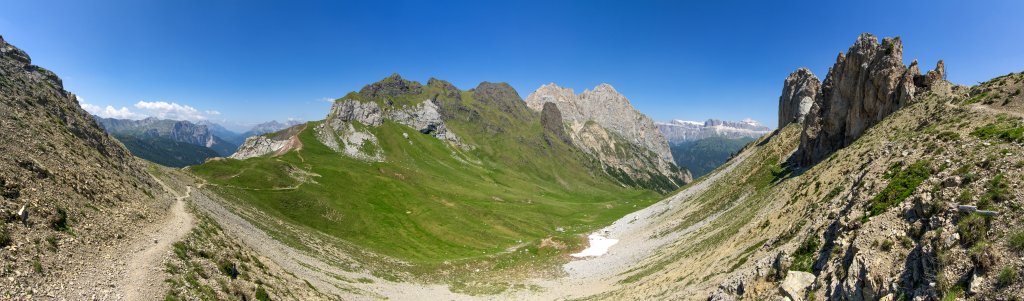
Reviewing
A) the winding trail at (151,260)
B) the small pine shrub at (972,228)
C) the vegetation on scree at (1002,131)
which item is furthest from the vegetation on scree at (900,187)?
the winding trail at (151,260)

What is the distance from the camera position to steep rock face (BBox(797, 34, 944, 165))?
244 feet

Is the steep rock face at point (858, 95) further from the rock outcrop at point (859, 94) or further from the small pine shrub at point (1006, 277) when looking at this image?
the small pine shrub at point (1006, 277)

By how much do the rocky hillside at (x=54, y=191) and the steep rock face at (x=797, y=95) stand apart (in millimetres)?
166839

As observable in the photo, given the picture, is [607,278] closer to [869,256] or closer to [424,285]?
[424,285]

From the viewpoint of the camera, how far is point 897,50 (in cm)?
7812

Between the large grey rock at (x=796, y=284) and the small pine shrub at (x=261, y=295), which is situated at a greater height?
the large grey rock at (x=796, y=284)

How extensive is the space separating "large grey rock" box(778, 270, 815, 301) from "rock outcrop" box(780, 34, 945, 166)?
60.3 meters

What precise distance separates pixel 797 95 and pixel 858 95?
9978 cm

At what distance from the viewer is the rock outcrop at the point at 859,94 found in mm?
73938

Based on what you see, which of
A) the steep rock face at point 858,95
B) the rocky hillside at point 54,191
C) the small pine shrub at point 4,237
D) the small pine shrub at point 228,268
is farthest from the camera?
the steep rock face at point 858,95

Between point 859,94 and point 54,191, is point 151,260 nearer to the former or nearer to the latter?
point 54,191

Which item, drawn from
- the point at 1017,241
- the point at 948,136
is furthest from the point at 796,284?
the point at 948,136

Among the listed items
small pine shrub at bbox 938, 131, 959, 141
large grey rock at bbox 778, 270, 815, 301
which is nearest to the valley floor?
large grey rock at bbox 778, 270, 815, 301

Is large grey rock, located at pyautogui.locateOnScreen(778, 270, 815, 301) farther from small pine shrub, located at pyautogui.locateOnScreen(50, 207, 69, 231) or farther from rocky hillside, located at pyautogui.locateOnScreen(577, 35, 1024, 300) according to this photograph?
small pine shrub, located at pyautogui.locateOnScreen(50, 207, 69, 231)
